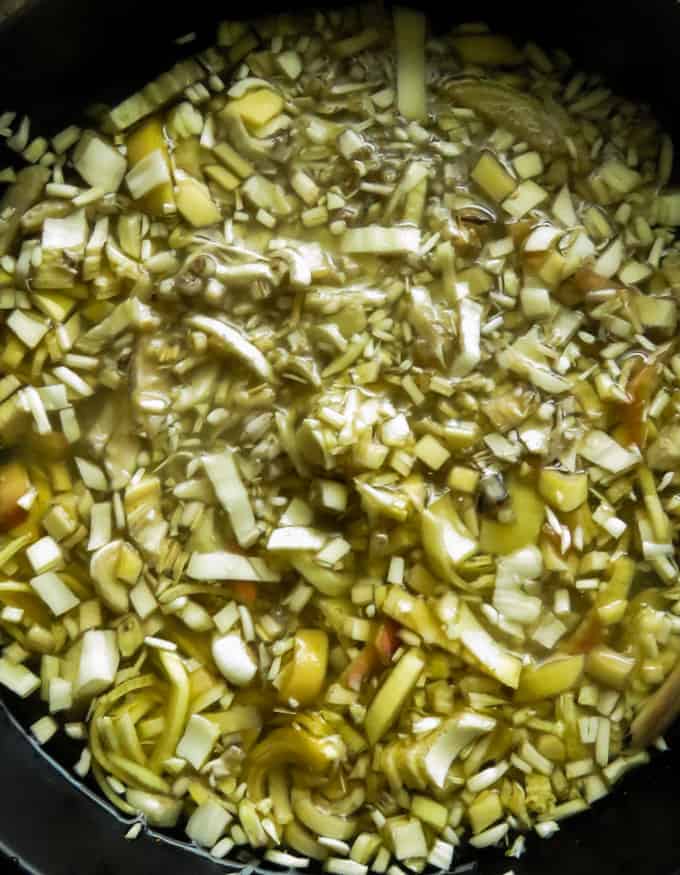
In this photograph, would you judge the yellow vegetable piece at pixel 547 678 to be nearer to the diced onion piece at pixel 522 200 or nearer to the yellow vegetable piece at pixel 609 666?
the yellow vegetable piece at pixel 609 666

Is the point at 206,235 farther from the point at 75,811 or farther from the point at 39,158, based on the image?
the point at 75,811

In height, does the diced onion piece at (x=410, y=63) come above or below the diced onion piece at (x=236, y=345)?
above

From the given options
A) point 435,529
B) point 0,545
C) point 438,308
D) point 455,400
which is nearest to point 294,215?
point 438,308

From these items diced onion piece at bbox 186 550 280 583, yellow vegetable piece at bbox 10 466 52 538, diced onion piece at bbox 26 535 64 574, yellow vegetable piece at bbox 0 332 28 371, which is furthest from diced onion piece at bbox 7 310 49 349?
diced onion piece at bbox 186 550 280 583

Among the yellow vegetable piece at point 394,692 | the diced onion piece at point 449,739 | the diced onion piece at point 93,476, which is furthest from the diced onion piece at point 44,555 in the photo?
the diced onion piece at point 449,739

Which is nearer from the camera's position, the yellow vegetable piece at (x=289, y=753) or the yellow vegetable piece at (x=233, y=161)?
the yellow vegetable piece at (x=289, y=753)

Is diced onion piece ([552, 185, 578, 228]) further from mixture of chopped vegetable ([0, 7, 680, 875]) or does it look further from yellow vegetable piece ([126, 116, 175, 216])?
yellow vegetable piece ([126, 116, 175, 216])

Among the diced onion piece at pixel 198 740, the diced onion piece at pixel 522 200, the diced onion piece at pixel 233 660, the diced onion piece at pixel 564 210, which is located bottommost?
the diced onion piece at pixel 198 740
